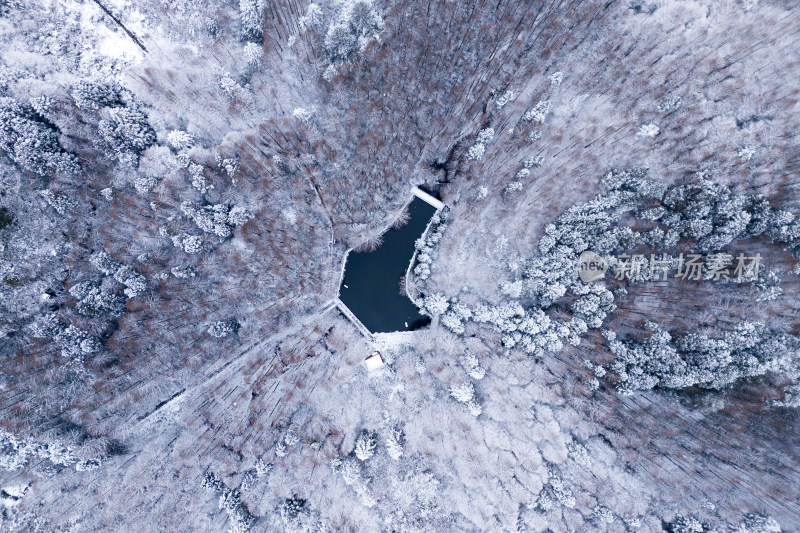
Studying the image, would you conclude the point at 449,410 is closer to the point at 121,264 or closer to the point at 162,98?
the point at 121,264

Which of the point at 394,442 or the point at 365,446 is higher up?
the point at 365,446

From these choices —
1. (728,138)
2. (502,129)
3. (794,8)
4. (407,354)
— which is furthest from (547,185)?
(794,8)

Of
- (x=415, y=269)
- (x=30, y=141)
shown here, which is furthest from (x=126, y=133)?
(x=415, y=269)

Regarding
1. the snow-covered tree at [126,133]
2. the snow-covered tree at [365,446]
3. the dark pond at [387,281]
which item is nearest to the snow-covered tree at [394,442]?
the snow-covered tree at [365,446]

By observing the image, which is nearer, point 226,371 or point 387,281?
point 226,371

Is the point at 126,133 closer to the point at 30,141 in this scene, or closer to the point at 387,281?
the point at 30,141

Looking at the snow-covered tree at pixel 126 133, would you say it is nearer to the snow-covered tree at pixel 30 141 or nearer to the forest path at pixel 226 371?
the snow-covered tree at pixel 30 141
